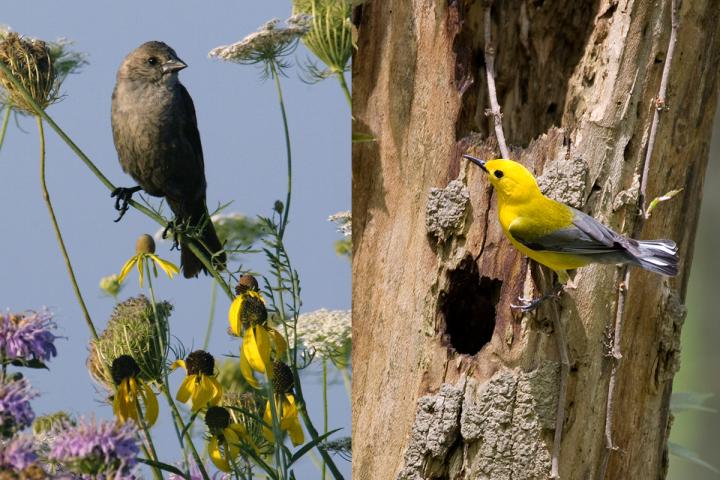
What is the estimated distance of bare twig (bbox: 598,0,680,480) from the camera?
2242 millimetres

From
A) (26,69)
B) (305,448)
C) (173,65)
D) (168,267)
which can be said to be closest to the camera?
(305,448)

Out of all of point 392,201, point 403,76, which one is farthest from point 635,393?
point 403,76

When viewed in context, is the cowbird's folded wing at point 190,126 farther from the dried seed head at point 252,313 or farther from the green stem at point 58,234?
the dried seed head at point 252,313

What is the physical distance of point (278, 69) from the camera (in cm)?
260

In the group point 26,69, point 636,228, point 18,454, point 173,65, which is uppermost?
point 173,65

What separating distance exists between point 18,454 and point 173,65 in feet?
6.72

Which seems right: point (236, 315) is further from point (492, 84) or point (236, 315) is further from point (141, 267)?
point (492, 84)

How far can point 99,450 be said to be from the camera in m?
1.55

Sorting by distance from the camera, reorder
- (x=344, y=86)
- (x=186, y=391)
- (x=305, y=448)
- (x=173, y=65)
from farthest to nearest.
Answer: (x=173, y=65) < (x=344, y=86) < (x=186, y=391) < (x=305, y=448)

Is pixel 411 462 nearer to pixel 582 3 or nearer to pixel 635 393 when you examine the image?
pixel 635 393

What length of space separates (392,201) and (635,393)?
29.6 inches

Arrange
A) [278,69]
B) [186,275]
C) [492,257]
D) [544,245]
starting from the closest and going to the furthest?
1. [544,245]
2. [492,257]
3. [278,69]
4. [186,275]

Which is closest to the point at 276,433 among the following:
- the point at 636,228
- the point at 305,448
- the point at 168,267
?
the point at 305,448

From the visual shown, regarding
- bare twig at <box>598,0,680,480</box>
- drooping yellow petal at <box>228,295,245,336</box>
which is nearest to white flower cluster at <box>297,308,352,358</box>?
drooping yellow petal at <box>228,295,245,336</box>
